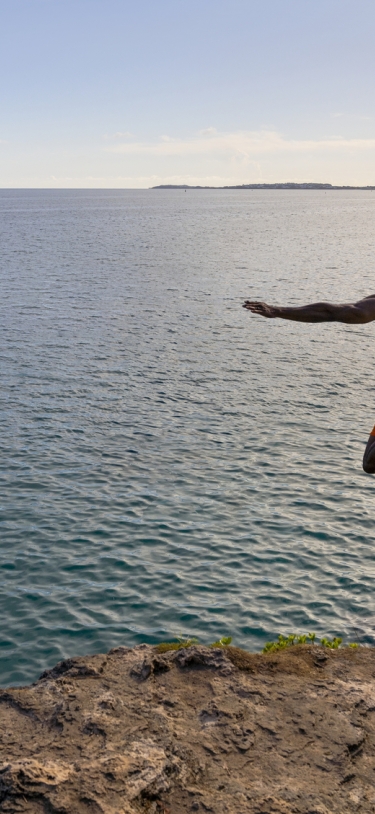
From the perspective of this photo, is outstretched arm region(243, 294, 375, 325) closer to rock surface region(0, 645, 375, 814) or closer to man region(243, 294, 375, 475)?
man region(243, 294, 375, 475)

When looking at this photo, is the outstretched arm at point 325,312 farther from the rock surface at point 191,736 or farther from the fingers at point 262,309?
the rock surface at point 191,736

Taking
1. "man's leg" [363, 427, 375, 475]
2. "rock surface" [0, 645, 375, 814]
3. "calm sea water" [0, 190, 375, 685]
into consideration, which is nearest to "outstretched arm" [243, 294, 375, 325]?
"man's leg" [363, 427, 375, 475]

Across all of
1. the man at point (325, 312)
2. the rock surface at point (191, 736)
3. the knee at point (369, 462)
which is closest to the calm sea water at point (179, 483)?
the rock surface at point (191, 736)

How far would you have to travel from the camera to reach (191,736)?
27.6 feet

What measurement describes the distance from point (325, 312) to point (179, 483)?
47.0ft

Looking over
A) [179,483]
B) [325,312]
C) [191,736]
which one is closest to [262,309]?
[325,312]

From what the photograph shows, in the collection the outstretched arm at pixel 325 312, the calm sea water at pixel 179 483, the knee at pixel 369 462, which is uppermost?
the outstretched arm at pixel 325 312

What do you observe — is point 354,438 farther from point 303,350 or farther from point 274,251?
point 274,251

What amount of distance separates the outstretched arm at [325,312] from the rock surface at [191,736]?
4898 millimetres

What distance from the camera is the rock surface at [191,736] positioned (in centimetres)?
738

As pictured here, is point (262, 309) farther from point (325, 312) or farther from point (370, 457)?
point (370, 457)

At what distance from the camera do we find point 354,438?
26500mm

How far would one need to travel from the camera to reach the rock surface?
738 centimetres

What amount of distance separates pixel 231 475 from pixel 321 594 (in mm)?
6751
